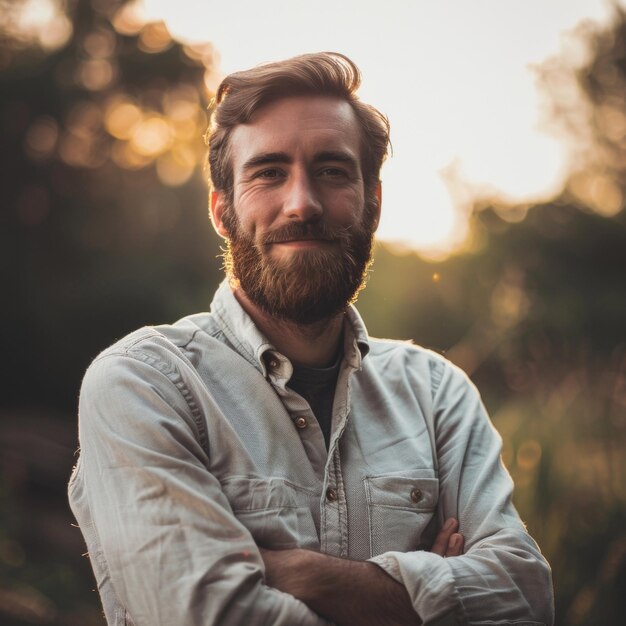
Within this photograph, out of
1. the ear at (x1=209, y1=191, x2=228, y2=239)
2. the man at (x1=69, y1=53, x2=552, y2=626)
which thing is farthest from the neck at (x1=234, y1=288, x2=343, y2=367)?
the ear at (x1=209, y1=191, x2=228, y2=239)

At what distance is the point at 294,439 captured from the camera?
1.85m

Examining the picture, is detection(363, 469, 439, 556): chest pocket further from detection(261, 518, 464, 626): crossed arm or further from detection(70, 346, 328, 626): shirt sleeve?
detection(70, 346, 328, 626): shirt sleeve

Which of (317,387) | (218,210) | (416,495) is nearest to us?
(416,495)

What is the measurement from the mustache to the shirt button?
0.66 m

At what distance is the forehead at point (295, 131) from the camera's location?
2035 millimetres

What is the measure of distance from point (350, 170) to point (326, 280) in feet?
1.04

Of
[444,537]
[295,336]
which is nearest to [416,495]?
[444,537]

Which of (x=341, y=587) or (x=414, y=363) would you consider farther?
(x=414, y=363)

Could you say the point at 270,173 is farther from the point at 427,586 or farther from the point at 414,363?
the point at 427,586

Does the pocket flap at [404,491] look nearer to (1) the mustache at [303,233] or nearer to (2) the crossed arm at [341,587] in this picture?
(2) the crossed arm at [341,587]

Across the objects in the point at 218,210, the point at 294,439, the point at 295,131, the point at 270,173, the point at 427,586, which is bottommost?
the point at 427,586

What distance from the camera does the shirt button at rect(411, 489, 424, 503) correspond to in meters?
1.92

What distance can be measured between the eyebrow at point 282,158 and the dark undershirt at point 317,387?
0.53 m

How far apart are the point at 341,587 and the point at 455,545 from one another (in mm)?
371
